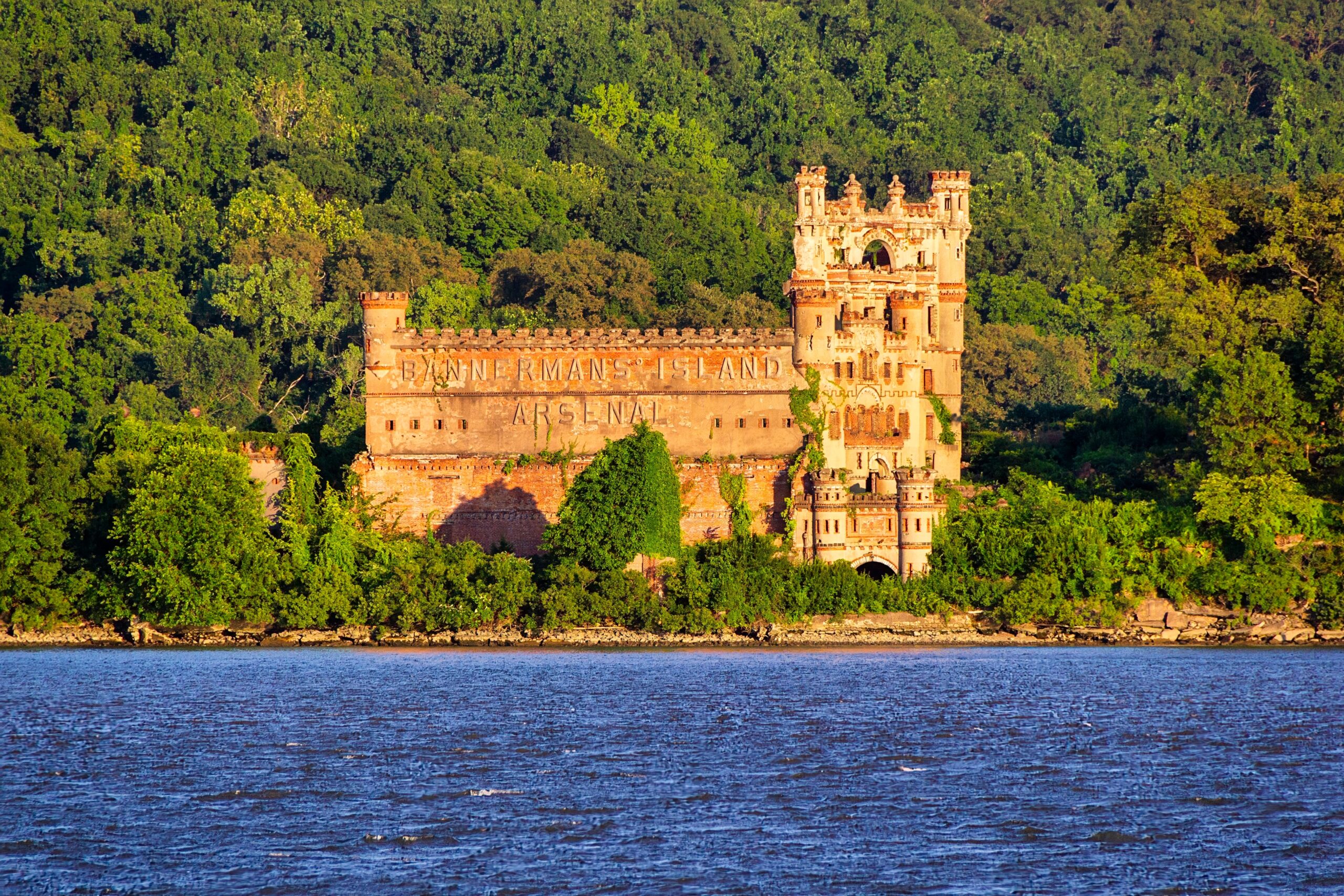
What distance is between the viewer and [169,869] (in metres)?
33.4

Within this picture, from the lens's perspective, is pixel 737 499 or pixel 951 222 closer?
pixel 737 499

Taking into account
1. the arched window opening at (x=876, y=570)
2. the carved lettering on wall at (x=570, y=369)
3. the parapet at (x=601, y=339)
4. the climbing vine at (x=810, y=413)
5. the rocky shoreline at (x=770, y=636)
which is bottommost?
the rocky shoreline at (x=770, y=636)

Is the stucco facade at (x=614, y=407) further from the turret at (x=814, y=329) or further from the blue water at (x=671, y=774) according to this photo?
the blue water at (x=671, y=774)

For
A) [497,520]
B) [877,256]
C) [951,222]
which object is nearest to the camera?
[497,520]

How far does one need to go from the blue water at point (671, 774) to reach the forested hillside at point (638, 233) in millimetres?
4905

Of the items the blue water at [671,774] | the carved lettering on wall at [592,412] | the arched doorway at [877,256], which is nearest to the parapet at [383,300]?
the carved lettering on wall at [592,412]

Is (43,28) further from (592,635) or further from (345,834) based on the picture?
(345,834)

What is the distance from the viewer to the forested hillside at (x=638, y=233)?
65562 millimetres

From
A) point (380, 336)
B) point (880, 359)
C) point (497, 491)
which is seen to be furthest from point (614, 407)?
point (880, 359)

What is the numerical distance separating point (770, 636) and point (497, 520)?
Answer: 9913mm

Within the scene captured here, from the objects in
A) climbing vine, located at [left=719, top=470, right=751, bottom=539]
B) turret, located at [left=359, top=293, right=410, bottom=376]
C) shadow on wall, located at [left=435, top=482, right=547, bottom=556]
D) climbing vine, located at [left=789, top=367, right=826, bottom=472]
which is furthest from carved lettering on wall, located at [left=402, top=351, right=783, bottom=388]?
shadow on wall, located at [left=435, top=482, right=547, bottom=556]

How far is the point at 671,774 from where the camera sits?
41875 millimetres

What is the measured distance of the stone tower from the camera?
66.2 metres

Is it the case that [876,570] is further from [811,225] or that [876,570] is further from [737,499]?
[811,225]
